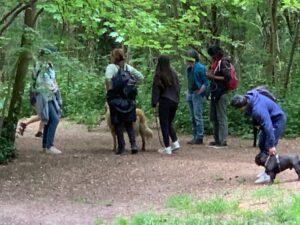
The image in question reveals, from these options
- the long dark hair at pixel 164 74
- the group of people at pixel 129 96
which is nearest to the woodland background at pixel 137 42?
the group of people at pixel 129 96

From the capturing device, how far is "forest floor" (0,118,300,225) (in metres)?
7.41

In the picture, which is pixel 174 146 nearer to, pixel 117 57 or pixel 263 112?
pixel 117 57

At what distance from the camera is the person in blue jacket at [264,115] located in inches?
318

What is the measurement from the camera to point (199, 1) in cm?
1578

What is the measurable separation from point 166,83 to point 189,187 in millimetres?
3190

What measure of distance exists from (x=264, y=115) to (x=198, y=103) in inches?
204

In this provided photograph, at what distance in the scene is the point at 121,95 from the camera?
11.4 metres

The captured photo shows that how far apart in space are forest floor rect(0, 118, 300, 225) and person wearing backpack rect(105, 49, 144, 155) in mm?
576

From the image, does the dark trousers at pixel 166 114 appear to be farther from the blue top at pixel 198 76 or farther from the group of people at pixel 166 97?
the blue top at pixel 198 76

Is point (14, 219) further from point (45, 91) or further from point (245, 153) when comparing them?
point (245, 153)

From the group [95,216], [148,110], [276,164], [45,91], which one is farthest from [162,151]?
[148,110]

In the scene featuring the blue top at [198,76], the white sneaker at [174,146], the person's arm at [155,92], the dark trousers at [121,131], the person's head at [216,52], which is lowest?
the white sneaker at [174,146]

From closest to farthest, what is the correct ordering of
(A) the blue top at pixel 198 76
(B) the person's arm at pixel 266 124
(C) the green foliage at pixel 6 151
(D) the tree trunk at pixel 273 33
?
(B) the person's arm at pixel 266 124
(C) the green foliage at pixel 6 151
(A) the blue top at pixel 198 76
(D) the tree trunk at pixel 273 33

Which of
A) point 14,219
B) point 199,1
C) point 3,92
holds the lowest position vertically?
point 14,219
